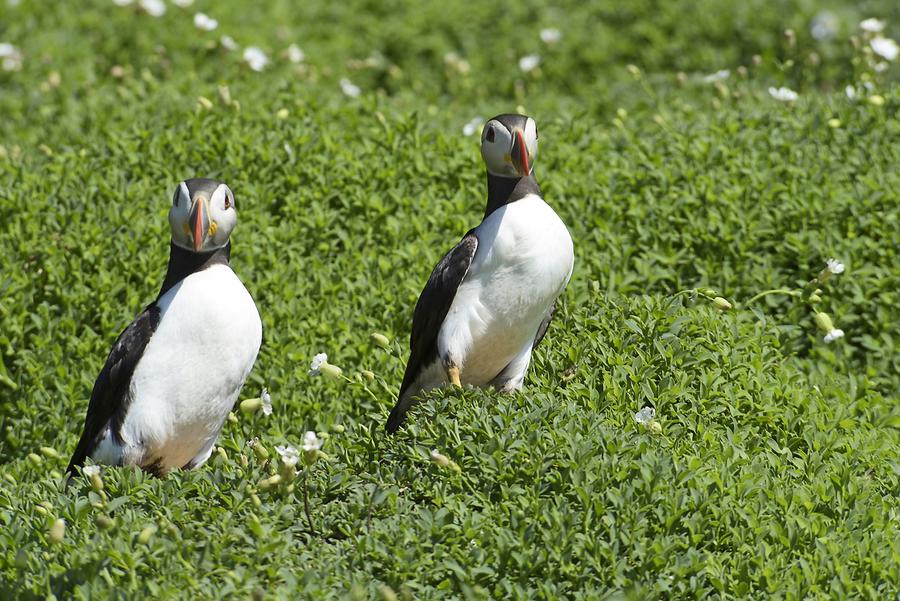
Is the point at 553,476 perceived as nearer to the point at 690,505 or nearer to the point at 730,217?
the point at 690,505

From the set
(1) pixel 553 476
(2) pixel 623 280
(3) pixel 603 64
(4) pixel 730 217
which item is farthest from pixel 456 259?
(3) pixel 603 64

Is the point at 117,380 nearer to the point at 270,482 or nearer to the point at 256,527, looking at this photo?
the point at 270,482

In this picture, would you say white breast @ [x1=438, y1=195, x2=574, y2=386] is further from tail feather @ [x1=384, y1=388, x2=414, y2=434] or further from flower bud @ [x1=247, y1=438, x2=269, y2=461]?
flower bud @ [x1=247, y1=438, x2=269, y2=461]

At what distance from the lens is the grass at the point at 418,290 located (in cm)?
422

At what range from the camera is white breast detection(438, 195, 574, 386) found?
4930 mm

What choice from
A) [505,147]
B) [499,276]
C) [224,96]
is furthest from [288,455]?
[224,96]

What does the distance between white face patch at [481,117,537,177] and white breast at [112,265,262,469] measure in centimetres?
122

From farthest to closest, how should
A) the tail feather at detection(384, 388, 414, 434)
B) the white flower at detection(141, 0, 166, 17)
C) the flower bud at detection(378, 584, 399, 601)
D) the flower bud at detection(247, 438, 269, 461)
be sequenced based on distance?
the white flower at detection(141, 0, 166, 17)
the tail feather at detection(384, 388, 414, 434)
the flower bud at detection(247, 438, 269, 461)
the flower bud at detection(378, 584, 399, 601)

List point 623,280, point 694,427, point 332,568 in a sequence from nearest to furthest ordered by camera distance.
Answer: point 332,568
point 694,427
point 623,280

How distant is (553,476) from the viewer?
446 cm

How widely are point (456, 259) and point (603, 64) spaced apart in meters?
6.82

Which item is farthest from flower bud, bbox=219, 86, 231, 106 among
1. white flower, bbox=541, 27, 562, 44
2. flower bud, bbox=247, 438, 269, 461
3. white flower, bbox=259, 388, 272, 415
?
white flower, bbox=541, 27, 562, 44

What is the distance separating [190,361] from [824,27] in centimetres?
785

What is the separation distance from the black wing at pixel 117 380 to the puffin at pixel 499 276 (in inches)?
47.3
